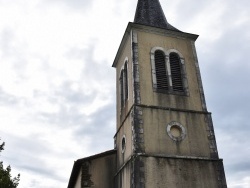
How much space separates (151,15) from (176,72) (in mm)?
4491

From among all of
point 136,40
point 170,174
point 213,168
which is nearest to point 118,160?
point 170,174

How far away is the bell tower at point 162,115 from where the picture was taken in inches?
456

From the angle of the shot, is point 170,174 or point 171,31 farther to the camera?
point 171,31

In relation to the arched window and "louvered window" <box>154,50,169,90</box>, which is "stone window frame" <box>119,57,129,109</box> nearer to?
the arched window

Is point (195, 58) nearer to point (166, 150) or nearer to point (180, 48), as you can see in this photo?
point (180, 48)

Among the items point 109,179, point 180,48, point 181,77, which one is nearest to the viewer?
point 109,179

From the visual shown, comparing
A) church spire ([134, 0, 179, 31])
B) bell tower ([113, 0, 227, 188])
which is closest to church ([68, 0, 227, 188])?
bell tower ([113, 0, 227, 188])

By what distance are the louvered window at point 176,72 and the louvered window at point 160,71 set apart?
14.9 inches

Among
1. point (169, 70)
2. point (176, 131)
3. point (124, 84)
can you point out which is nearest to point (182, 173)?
point (176, 131)

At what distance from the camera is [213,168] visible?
474 inches

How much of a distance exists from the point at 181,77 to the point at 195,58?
4.97ft

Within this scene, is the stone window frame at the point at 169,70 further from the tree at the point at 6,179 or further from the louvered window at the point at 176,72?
the tree at the point at 6,179

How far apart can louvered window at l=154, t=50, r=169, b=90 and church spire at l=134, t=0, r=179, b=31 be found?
2006 millimetres

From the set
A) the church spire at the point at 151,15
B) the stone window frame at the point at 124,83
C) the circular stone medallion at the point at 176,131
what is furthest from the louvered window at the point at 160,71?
the church spire at the point at 151,15
